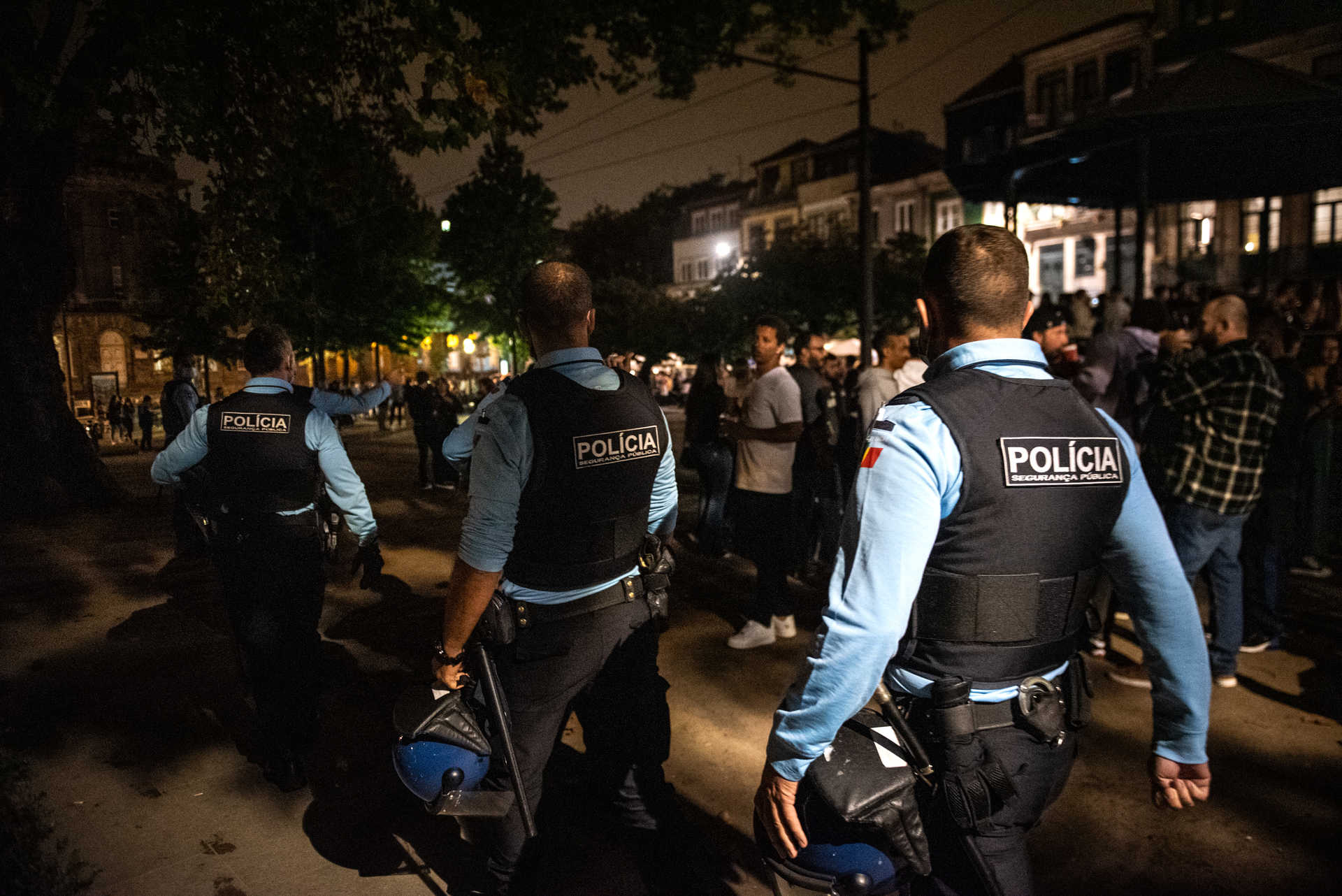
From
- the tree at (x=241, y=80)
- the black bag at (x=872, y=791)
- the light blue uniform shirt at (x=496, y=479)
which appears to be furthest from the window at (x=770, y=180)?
the black bag at (x=872, y=791)

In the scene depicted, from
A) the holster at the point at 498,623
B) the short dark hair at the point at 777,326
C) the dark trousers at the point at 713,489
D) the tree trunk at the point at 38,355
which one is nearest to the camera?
the holster at the point at 498,623

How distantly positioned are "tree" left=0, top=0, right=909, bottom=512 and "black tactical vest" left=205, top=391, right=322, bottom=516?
12.9 feet

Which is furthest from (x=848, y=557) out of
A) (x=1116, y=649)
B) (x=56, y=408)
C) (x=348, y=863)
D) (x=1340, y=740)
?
(x=56, y=408)

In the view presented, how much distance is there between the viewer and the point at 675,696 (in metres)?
4.87

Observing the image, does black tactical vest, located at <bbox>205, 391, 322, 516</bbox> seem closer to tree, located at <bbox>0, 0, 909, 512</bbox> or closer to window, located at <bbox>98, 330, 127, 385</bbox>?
tree, located at <bbox>0, 0, 909, 512</bbox>

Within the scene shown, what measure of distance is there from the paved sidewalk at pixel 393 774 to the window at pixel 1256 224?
21711 mm

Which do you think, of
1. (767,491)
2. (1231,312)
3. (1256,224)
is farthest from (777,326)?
(1256,224)

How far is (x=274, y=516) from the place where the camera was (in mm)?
3729

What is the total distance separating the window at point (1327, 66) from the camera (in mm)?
22562

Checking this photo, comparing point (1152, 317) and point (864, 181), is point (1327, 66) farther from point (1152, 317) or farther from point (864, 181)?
point (1152, 317)

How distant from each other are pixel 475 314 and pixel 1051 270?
31.6m

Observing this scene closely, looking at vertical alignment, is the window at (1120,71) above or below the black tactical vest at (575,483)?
above

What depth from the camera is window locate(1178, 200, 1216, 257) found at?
2581cm

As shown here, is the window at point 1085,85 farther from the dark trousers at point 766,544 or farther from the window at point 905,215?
the dark trousers at point 766,544
